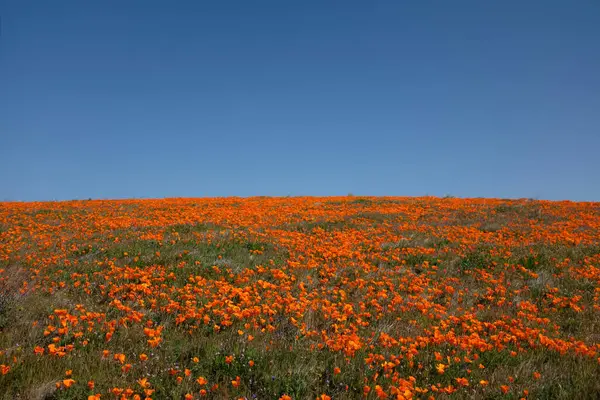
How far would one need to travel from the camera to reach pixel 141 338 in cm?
540

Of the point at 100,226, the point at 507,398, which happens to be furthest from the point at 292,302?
the point at 100,226

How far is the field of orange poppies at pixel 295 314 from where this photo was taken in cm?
446

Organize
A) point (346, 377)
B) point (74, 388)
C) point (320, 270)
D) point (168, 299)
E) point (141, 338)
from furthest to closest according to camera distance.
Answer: point (320, 270) < point (168, 299) < point (141, 338) < point (346, 377) < point (74, 388)

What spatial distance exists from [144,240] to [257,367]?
7.73 metres

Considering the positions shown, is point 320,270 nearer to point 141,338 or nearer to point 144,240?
point 141,338

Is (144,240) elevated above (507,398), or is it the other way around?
(144,240)

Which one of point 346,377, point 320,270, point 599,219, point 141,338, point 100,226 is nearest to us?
point 346,377

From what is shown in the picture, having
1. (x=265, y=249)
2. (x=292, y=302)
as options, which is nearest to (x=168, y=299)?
(x=292, y=302)

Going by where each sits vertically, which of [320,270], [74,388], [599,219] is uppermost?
[599,219]

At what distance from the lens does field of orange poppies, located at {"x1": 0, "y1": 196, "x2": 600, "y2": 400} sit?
14.6ft

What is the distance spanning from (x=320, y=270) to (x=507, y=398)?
16.8 feet

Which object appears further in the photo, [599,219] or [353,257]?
[599,219]

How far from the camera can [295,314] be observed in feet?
21.2

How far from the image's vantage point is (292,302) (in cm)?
690
